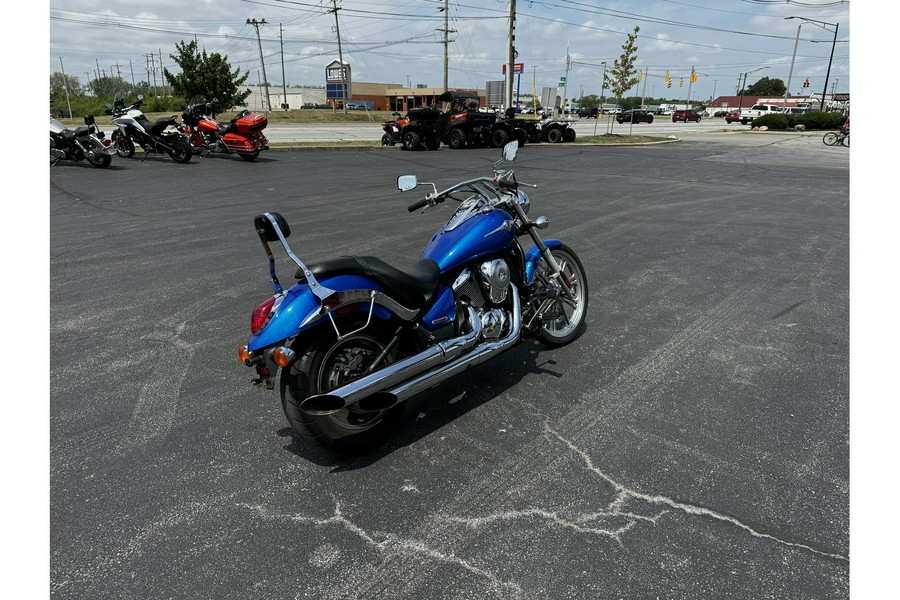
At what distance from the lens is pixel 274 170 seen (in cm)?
1388

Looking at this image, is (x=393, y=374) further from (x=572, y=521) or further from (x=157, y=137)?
(x=157, y=137)

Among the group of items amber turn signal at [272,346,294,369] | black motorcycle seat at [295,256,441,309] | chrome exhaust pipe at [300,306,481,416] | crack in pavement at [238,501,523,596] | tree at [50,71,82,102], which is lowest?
crack in pavement at [238,501,523,596]

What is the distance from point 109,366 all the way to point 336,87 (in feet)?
248

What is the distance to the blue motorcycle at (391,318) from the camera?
2.63 metres

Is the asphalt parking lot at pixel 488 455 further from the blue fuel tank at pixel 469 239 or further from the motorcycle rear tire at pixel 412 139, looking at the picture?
the motorcycle rear tire at pixel 412 139

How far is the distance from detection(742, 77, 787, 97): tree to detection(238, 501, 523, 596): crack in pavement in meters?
139

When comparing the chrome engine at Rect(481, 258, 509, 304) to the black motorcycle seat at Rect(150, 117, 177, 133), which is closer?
the chrome engine at Rect(481, 258, 509, 304)

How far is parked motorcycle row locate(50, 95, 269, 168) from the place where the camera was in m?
13.0

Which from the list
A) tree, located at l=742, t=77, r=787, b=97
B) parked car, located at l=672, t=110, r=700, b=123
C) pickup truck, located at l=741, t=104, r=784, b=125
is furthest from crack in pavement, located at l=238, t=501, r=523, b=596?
tree, located at l=742, t=77, r=787, b=97

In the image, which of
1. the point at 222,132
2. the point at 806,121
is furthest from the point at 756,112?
the point at 222,132

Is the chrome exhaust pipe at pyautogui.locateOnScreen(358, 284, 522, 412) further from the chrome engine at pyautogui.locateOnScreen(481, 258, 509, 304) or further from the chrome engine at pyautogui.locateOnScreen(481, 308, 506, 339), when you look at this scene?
the chrome engine at pyautogui.locateOnScreen(481, 258, 509, 304)

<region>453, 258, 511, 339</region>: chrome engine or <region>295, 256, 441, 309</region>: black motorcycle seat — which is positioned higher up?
<region>295, 256, 441, 309</region>: black motorcycle seat

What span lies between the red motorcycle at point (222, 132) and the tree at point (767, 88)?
130m

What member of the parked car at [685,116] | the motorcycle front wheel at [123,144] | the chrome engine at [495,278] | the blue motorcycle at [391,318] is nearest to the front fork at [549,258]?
the blue motorcycle at [391,318]
